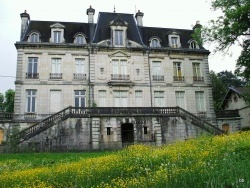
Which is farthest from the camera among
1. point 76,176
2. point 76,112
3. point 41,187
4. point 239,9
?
point 76,112

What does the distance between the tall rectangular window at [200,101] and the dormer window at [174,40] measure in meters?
6.01

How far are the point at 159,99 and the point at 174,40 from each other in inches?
304

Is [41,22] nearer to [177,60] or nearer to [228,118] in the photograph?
[177,60]

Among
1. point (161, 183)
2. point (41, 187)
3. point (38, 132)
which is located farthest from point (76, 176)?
point (38, 132)

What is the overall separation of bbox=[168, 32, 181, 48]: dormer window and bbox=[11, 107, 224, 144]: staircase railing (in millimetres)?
10317

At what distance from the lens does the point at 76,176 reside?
8945 millimetres

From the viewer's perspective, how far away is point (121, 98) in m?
31.0

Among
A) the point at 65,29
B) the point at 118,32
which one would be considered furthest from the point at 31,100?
the point at 118,32

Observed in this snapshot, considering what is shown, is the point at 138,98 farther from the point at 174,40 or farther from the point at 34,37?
the point at 34,37

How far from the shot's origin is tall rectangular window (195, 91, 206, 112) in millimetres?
32688

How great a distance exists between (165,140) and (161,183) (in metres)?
19.5

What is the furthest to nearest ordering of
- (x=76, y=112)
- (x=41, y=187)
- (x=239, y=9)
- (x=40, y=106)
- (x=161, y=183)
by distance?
1. (x=40, y=106)
2. (x=76, y=112)
3. (x=239, y=9)
4. (x=41, y=187)
5. (x=161, y=183)

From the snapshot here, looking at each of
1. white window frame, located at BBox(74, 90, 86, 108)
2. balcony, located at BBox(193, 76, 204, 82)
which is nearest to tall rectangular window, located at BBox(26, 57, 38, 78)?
white window frame, located at BBox(74, 90, 86, 108)

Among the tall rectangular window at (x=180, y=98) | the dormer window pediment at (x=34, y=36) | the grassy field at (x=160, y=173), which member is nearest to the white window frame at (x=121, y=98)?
the tall rectangular window at (x=180, y=98)
